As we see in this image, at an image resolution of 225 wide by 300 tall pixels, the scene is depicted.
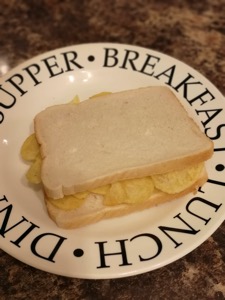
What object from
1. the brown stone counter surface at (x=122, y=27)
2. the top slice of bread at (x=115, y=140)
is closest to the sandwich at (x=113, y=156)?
the top slice of bread at (x=115, y=140)

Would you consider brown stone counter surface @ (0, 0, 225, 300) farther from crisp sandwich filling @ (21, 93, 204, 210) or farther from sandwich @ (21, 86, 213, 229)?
crisp sandwich filling @ (21, 93, 204, 210)

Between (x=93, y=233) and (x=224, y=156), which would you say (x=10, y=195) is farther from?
(x=224, y=156)

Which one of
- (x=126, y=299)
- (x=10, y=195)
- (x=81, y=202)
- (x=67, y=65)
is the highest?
(x=67, y=65)

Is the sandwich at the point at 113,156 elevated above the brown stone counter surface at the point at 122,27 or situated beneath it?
situated beneath

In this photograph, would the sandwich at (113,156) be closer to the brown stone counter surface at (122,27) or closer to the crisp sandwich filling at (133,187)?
the crisp sandwich filling at (133,187)

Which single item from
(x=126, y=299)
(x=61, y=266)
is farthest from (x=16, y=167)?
(x=126, y=299)

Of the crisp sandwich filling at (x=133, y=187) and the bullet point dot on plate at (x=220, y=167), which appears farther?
the bullet point dot on plate at (x=220, y=167)

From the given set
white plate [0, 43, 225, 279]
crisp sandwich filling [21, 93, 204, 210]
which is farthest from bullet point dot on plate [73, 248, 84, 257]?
crisp sandwich filling [21, 93, 204, 210]

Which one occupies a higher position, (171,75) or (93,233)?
(171,75)
